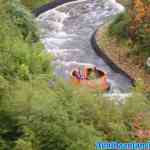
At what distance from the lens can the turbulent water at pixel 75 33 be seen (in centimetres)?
1501

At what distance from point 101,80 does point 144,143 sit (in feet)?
19.0

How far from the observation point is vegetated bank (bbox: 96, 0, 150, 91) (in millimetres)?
14953

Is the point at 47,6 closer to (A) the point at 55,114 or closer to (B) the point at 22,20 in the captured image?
(B) the point at 22,20

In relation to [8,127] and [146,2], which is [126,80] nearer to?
[146,2]

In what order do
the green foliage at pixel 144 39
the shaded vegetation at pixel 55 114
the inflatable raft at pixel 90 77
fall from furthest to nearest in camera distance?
the green foliage at pixel 144 39 < the inflatable raft at pixel 90 77 < the shaded vegetation at pixel 55 114

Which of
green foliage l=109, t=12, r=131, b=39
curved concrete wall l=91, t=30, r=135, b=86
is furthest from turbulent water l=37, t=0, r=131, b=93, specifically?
green foliage l=109, t=12, r=131, b=39

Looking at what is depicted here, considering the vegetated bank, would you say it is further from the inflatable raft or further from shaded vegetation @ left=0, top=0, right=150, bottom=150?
shaded vegetation @ left=0, top=0, right=150, bottom=150

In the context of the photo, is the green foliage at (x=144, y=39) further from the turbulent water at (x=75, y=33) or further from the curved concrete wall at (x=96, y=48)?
the turbulent water at (x=75, y=33)

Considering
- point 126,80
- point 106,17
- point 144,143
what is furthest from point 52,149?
point 106,17

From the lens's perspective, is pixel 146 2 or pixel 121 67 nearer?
pixel 121 67

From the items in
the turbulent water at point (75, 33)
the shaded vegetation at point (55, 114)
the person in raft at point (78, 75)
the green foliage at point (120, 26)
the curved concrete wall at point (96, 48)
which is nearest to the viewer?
the shaded vegetation at point (55, 114)

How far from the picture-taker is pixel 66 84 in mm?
8125

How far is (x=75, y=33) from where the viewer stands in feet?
61.6

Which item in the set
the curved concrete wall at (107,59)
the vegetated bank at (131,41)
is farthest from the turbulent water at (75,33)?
the vegetated bank at (131,41)
